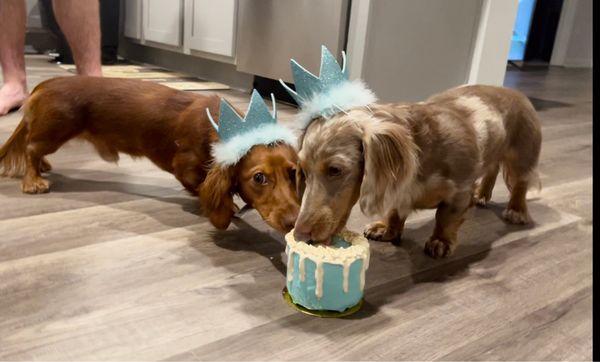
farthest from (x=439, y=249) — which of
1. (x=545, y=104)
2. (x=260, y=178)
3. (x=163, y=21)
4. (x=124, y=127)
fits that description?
(x=163, y=21)

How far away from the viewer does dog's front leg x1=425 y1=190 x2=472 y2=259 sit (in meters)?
1.45

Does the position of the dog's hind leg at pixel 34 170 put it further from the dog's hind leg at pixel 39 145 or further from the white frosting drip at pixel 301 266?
the white frosting drip at pixel 301 266

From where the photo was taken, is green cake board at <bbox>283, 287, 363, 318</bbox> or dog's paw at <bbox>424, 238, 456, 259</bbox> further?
dog's paw at <bbox>424, 238, 456, 259</bbox>

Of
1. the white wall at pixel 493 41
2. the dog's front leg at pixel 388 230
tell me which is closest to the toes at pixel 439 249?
the dog's front leg at pixel 388 230

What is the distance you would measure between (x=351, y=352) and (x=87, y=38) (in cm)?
219

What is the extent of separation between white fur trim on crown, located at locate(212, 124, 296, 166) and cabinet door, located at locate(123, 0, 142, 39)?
3849 mm

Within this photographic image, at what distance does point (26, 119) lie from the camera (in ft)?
5.81

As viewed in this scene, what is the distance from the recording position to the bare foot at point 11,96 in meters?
2.58

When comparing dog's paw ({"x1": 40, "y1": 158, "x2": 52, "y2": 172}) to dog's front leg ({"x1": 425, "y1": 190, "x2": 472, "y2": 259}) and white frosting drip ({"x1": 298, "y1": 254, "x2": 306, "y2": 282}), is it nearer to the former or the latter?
white frosting drip ({"x1": 298, "y1": 254, "x2": 306, "y2": 282})

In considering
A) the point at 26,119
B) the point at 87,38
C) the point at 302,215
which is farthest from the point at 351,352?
the point at 87,38

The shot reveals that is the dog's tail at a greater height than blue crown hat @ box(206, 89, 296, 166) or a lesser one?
lesser

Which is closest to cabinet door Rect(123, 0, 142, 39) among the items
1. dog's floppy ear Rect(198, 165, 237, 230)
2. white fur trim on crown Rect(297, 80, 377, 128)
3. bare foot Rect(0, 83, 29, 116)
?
bare foot Rect(0, 83, 29, 116)

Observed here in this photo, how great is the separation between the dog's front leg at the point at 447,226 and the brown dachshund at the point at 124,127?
0.55 meters

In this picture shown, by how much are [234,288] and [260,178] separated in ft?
0.97
